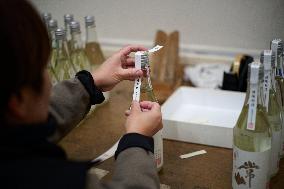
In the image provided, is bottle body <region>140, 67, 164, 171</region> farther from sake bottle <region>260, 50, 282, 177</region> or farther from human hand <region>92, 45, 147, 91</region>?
sake bottle <region>260, 50, 282, 177</region>

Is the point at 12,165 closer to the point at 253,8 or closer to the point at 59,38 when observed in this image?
the point at 59,38

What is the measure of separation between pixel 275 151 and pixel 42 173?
1.42ft

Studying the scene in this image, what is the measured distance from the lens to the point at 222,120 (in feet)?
2.88

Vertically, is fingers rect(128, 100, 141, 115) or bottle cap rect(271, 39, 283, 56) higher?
bottle cap rect(271, 39, 283, 56)

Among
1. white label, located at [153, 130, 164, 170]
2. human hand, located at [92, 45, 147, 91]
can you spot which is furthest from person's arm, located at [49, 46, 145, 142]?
white label, located at [153, 130, 164, 170]

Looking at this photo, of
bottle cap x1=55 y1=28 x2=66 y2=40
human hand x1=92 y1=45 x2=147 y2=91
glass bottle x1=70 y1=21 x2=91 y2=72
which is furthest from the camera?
glass bottle x1=70 y1=21 x2=91 y2=72

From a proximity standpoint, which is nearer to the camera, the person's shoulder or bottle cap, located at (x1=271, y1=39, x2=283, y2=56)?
the person's shoulder

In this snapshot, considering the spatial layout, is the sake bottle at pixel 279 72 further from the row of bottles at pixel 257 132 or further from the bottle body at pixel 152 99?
the bottle body at pixel 152 99

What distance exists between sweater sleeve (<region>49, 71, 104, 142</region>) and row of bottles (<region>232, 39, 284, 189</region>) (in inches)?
11.8

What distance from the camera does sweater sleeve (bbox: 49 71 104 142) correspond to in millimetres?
688

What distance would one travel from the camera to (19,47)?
41 centimetres

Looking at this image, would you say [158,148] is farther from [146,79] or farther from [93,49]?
[93,49]

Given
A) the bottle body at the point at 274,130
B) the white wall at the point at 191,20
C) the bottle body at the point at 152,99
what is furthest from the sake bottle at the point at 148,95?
the white wall at the point at 191,20

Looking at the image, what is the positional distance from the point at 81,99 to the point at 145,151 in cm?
22
